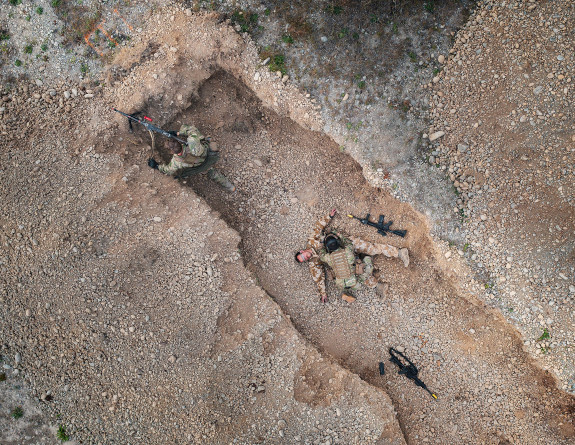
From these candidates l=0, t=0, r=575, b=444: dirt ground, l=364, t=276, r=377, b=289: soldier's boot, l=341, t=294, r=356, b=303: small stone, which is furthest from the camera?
l=364, t=276, r=377, b=289: soldier's boot

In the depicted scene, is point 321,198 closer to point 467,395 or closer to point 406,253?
point 406,253

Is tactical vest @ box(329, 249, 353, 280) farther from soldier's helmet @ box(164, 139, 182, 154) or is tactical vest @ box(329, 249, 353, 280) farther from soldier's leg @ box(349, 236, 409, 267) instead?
soldier's helmet @ box(164, 139, 182, 154)

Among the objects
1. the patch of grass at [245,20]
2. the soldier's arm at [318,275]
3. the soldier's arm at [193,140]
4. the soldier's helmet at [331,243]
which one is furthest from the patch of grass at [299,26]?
the soldier's arm at [318,275]

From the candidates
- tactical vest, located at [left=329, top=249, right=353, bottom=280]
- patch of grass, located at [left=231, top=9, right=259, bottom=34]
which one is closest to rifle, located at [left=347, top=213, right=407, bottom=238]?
tactical vest, located at [left=329, top=249, right=353, bottom=280]

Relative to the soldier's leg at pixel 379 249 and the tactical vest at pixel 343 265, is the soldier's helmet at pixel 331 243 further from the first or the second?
the soldier's leg at pixel 379 249

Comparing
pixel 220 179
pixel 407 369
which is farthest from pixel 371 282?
pixel 220 179

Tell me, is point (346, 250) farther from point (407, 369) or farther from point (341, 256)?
point (407, 369)

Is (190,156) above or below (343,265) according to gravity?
above
